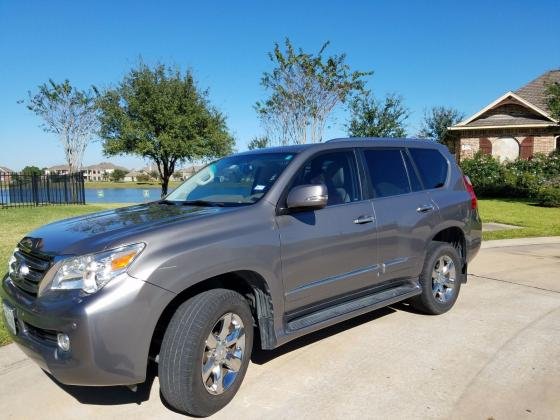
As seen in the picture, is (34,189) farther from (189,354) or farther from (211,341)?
(189,354)

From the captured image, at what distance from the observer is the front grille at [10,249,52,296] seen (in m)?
3.01

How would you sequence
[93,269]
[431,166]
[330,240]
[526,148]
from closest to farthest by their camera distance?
[93,269] → [330,240] → [431,166] → [526,148]

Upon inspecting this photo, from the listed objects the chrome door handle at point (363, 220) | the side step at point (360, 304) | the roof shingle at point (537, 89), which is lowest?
the side step at point (360, 304)

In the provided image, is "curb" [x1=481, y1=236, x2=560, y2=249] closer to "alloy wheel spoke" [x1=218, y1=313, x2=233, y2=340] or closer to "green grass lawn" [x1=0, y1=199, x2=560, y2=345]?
"green grass lawn" [x1=0, y1=199, x2=560, y2=345]

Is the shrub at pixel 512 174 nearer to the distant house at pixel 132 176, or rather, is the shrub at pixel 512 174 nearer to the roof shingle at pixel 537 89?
the roof shingle at pixel 537 89

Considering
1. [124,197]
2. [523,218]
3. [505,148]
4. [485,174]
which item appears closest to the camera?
[523,218]

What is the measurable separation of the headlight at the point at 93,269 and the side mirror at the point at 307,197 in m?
1.16

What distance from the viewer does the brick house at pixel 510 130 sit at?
25.4 meters

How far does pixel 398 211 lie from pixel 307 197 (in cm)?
140

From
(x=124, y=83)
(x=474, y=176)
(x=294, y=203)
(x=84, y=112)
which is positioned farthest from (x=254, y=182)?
(x=84, y=112)

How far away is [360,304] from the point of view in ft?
13.7

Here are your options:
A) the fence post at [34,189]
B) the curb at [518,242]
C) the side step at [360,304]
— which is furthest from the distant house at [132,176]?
the side step at [360,304]

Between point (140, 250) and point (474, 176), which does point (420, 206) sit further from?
point (474, 176)

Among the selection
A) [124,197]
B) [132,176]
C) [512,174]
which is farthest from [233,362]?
[132,176]
